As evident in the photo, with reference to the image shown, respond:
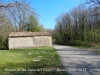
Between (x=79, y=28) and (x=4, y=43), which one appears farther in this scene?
(x=79, y=28)

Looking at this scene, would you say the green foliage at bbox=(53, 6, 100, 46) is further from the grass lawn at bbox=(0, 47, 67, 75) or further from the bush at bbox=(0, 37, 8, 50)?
the grass lawn at bbox=(0, 47, 67, 75)

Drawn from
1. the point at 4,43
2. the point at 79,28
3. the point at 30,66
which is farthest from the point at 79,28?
the point at 30,66

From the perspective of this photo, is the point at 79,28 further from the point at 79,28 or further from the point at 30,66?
the point at 30,66

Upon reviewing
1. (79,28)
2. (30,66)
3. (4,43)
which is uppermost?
(79,28)

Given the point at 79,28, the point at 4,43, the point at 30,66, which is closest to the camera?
the point at 30,66

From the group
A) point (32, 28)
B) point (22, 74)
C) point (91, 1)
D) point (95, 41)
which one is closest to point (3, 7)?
point (22, 74)

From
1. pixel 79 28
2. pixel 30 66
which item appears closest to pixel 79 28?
pixel 79 28

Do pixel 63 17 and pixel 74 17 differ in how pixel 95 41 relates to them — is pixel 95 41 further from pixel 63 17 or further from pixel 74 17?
pixel 63 17

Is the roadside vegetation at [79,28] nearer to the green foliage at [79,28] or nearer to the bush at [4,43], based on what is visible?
the green foliage at [79,28]

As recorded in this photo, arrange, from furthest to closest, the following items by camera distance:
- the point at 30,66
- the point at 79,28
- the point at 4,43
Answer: the point at 79,28 < the point at 4,43 < the point at 30,66

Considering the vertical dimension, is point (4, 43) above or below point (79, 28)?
below

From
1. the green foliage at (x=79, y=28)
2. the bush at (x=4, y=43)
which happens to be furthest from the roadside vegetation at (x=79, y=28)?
the bush at (x=4, y=43)

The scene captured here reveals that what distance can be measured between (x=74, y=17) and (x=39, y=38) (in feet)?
71.7

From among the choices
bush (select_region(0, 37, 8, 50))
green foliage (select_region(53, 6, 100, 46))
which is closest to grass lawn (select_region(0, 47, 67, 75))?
bush (select_region(0, 37, 8, 50))
